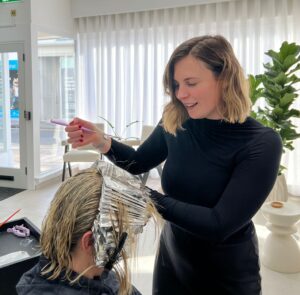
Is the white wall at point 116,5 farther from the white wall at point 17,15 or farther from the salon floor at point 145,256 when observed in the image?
the salon floor at point 145,256

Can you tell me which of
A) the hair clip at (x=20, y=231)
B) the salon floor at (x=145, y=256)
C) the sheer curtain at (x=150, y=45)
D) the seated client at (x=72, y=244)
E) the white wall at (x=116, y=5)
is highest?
the white wall at (x=116, y=5)

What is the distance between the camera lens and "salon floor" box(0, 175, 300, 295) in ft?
7.29

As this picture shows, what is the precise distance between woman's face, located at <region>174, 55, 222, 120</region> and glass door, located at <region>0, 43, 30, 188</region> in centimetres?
365

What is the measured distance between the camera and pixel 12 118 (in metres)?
4.41

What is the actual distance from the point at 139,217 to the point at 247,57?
4.03 meters

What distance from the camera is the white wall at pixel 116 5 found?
448 cm

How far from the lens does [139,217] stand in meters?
0.80

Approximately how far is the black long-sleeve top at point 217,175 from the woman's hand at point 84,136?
217mm

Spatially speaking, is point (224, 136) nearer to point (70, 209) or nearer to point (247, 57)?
point (70, 209)

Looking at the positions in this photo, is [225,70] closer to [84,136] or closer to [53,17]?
[84,136]

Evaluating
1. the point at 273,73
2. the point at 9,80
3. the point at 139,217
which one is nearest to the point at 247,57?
the point at 273,73

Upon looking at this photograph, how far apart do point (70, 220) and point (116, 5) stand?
4.51m

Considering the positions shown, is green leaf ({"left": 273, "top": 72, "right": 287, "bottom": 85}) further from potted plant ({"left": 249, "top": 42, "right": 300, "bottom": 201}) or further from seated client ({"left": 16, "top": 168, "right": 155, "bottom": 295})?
seated client ({"left": 16, "top": 168, "right": 155, "bottom": 295})

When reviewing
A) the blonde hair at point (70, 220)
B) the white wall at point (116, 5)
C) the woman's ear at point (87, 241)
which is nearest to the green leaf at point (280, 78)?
the white wall at point (116, 5)
